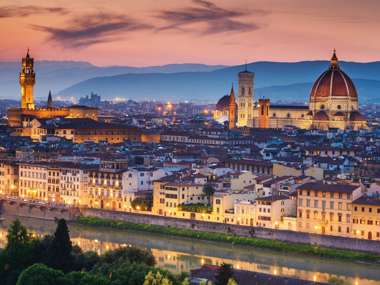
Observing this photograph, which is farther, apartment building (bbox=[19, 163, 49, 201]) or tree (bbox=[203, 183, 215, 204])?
apartment building (bbox=[19, 163, 49, 201])

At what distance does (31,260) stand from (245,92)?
60800 mm

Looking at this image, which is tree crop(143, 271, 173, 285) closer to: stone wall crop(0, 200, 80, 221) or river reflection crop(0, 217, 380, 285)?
river reflection crop(0, 217, 380, 285)

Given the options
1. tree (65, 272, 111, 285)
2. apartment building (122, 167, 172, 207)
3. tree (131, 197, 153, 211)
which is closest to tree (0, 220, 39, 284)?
tree (65, 272, 111, 285)

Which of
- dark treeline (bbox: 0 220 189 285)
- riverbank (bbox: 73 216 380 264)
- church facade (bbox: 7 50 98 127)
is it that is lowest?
Answer: riverbank (bbox: 73 216 380 264)

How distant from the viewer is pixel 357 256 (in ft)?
93.7

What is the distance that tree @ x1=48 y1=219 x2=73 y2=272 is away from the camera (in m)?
22.8

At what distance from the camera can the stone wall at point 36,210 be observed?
37688mm

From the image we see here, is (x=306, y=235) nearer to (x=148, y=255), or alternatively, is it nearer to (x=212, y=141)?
(x=148, y=255)

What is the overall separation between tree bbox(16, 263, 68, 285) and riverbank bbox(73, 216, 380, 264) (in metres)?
11.2

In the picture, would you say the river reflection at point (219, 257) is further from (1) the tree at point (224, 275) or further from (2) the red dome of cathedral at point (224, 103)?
(2) the red dome of cathedral at point (224, 103)

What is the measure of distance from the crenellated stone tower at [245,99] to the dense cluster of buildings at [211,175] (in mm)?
12869

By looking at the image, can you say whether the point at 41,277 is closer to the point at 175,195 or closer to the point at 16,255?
the point at 16,255

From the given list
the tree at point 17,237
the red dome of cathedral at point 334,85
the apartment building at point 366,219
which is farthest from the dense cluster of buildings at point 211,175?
the tree at point 17,237

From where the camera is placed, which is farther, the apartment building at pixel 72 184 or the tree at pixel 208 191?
the apartment building at pixel 72 184
